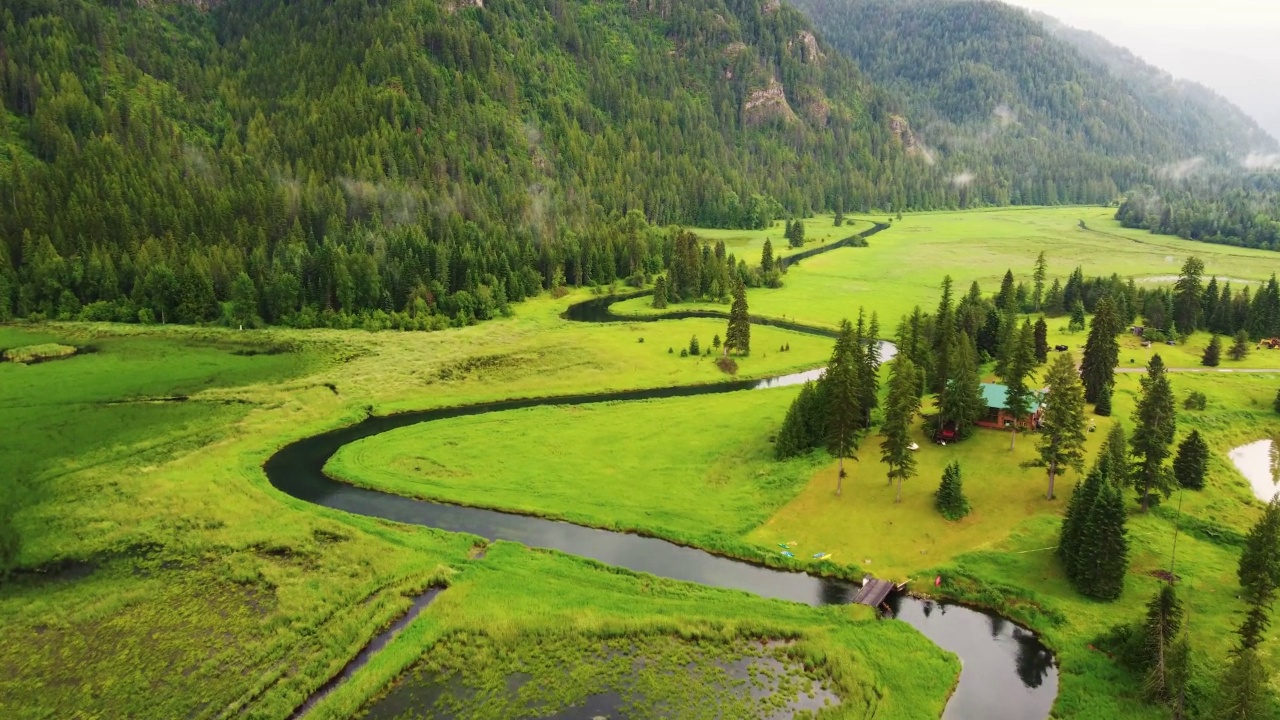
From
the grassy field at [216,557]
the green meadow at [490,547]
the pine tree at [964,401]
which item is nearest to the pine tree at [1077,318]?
the green meadow at [490,547]

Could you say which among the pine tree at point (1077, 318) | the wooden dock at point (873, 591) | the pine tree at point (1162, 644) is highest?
the pine tree at point (1077, 318)

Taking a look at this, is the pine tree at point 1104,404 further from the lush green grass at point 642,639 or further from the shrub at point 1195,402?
the lush green grass at point 642,639

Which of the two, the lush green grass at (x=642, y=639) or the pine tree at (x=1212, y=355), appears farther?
the pine tree at (x=1212, y=355)

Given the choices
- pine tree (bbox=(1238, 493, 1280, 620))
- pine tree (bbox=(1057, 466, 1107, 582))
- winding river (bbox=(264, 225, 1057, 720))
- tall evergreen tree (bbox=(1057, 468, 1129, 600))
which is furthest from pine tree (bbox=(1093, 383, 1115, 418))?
winding river (bbox=(264, 225, 1057, 720))

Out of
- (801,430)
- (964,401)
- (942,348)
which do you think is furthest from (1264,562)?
(942,348)

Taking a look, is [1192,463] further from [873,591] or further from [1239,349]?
[1239,349]

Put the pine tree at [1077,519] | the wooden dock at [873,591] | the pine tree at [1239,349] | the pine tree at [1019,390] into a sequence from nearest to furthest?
1. the wooden dock at [873,591]
2. the pine tree at [1077,519]
3. the pine tree at [1019,390]
4. the pine tree at [1239,349]

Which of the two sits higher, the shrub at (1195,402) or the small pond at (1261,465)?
the shrub at (1195,402)

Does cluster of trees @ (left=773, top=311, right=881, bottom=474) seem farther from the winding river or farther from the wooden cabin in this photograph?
the winding river

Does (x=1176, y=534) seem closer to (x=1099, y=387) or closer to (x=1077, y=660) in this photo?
(x=1077, y=660)
